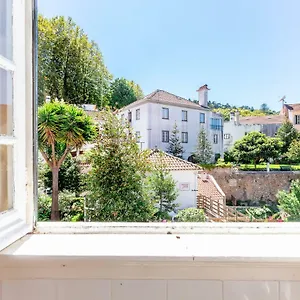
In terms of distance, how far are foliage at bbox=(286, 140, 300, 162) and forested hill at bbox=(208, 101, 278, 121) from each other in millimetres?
112

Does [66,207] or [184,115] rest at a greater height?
[184,115]

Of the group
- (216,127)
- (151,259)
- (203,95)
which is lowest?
(151,259)

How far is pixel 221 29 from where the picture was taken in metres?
0.89

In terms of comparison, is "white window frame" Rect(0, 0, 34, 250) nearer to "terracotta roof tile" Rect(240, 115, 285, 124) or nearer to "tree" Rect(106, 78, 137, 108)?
"tree" Rect(106, 78, 137, 108)

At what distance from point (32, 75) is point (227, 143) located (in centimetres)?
62

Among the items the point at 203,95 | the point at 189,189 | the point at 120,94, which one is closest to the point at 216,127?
the point at 203,95

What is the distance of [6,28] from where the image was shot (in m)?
0.73

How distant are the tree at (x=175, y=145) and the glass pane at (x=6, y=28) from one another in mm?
501

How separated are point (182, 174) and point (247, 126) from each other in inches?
9.9

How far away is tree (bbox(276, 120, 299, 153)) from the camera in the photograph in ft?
2.80

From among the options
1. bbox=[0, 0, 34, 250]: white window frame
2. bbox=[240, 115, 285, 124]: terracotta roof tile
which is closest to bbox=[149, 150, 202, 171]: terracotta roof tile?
bbox=[240, 115, 285, 124]: terracotta roof tile

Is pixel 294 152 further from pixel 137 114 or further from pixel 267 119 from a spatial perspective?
pixel 137 114

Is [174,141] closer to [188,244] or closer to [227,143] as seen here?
[227,143]

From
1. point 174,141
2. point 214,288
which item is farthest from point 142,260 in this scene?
point 174,141
